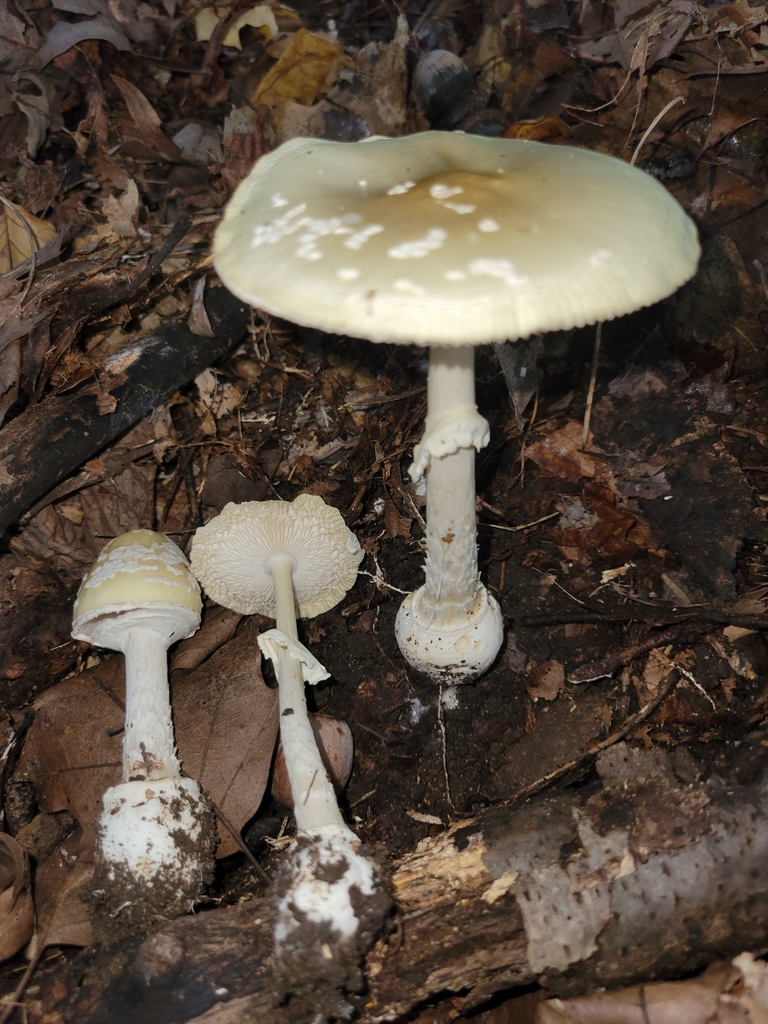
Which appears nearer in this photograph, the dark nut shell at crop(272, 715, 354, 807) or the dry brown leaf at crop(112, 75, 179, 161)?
the dark nut shell at crop(272, 715, 354, 807)

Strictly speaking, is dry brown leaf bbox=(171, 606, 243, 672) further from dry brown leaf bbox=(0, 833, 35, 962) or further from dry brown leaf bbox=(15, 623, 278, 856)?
dry brown leaf bbox=(0, 833, 35, 962)

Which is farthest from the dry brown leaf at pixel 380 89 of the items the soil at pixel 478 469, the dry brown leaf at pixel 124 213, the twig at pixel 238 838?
the twig at pixel 238 838

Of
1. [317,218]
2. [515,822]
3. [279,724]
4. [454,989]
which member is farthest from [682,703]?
[317,218]

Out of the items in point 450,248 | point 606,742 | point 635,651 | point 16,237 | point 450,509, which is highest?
point 450,248

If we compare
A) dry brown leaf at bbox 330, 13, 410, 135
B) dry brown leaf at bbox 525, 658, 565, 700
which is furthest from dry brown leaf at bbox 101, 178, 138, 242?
dry brown leaf at bbox 525, 658, 565, 700

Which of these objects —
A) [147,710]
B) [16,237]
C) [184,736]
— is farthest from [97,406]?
[184,736]

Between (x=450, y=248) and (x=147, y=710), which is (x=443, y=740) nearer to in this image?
(x=147, y=710)

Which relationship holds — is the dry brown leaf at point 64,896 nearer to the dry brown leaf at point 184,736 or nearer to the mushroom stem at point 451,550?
the dry brown leaf at point 184,736
